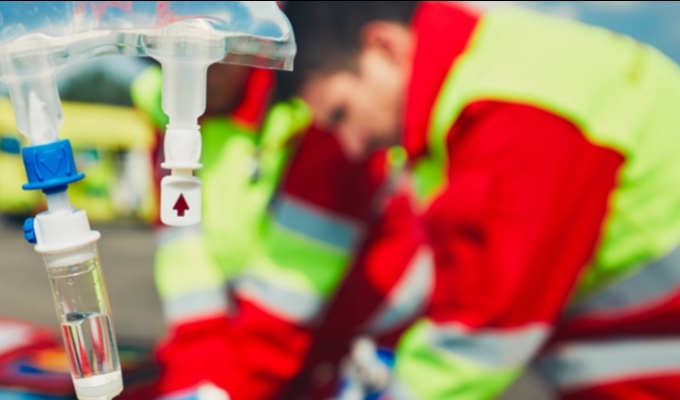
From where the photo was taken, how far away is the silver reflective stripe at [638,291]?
0.70m

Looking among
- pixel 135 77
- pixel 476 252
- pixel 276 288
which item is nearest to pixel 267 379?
pixel 276 288

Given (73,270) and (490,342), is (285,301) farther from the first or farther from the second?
(73,270)

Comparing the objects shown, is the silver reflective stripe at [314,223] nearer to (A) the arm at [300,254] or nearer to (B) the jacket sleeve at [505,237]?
(A) the arm at [300,254]

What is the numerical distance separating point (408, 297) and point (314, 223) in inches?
4.9

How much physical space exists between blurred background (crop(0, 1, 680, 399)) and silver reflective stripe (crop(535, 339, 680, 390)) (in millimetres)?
459

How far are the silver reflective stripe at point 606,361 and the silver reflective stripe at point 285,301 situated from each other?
0.78 ft

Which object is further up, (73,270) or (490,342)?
(73,270)

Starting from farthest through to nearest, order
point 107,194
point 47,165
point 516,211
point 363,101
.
Answer: point 107,194, point 363,101, point 516,211, point 47,165

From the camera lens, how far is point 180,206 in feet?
1.29

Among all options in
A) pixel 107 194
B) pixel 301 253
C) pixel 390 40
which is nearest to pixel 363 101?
pixel 390 40

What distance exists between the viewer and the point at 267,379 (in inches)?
30.0

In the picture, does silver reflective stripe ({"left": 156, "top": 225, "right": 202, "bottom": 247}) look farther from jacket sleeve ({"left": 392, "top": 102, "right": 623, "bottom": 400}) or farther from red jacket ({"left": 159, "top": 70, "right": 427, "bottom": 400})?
jacket sleeve ({"left": 392, "top": 102, "right": 623, "bottom": 400})

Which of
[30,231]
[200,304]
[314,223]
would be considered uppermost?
[30,231]

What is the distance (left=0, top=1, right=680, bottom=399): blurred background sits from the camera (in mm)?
840
